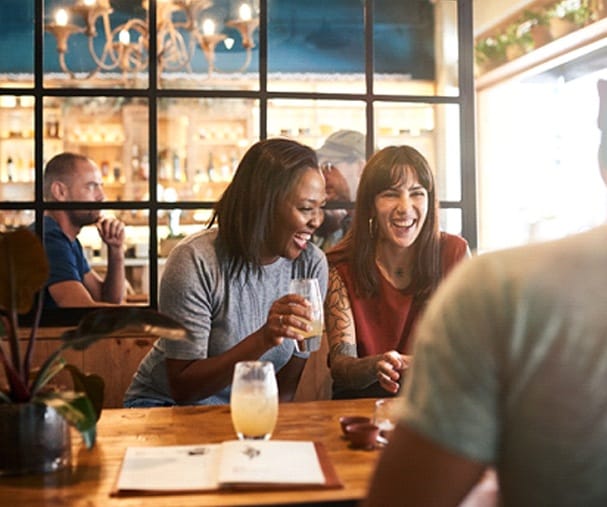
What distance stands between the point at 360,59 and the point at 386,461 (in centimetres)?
268

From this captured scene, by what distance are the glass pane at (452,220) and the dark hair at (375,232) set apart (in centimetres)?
67

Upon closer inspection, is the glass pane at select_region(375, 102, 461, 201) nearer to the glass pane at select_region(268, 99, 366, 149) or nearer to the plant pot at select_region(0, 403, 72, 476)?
the glass pane at select_region(268, 99, 366, 149)

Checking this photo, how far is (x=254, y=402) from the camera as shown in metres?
1.58

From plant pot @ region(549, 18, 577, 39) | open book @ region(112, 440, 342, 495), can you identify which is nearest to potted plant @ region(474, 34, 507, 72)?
plant pot @ region(549, 18, 577, 39)

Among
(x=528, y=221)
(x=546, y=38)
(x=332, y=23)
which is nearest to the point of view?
(x=332, y=23)

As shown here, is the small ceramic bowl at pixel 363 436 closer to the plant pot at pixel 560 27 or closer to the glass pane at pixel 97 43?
the glass pane at pixel 97 43

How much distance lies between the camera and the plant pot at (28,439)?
1.43 metres

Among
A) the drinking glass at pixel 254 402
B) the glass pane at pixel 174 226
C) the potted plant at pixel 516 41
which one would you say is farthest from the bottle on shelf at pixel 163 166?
the potted plant at pixel 516 41

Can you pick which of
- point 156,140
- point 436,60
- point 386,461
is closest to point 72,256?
point 156,140

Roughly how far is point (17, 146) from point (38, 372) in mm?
1805

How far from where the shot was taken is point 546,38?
5.62 metres

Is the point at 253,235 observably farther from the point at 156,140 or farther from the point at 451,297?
the point at 451,297

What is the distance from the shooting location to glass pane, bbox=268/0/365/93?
324 cm

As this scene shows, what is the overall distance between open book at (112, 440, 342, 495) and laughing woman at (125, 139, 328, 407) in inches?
22.3
